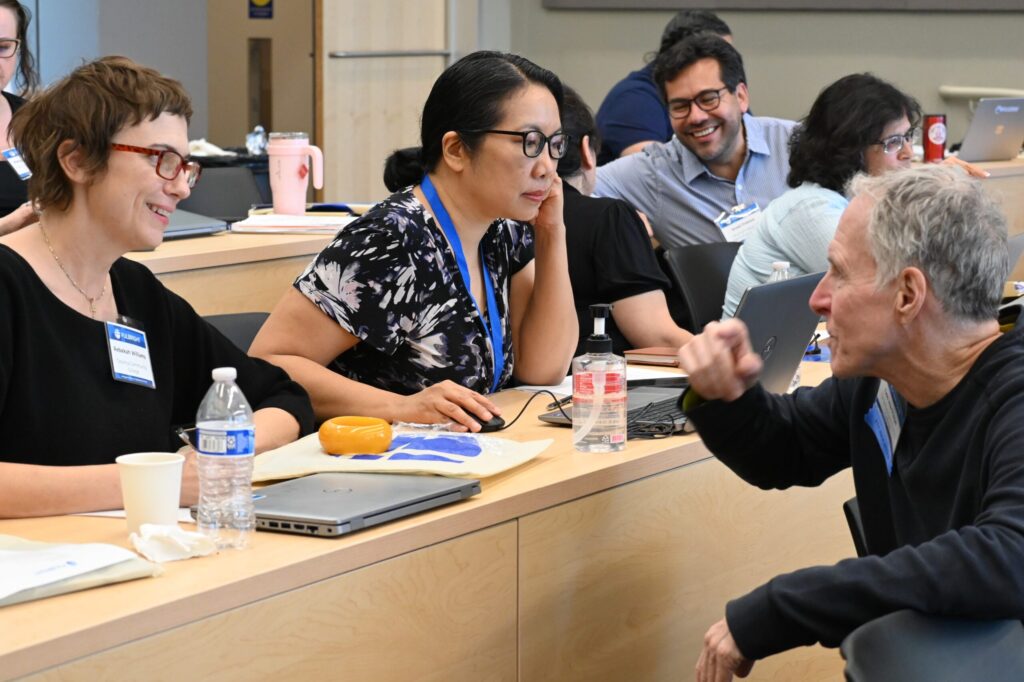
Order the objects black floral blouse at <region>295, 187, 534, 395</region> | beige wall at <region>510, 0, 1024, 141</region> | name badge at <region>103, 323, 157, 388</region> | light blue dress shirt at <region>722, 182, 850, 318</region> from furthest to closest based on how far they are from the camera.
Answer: beige wall at <region>510, 0, 1024, 141</region>, light blue dress shirt at <region>722, 182, 850, 318</region>, black floral blouse at <region>295, 187, 534, 395</region>, name badge at <region>103, 323, 157, 388</region>

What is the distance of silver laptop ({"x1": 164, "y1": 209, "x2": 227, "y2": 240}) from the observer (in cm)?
344

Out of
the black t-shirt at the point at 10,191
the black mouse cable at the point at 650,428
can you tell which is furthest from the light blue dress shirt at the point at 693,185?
the black mouse cable at the point at 650,428

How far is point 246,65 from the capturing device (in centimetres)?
781

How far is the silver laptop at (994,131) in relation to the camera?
17.3 ft

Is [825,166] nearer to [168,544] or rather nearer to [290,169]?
[290,169]

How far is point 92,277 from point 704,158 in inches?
106

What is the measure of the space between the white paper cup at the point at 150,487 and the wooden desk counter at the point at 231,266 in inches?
63.9

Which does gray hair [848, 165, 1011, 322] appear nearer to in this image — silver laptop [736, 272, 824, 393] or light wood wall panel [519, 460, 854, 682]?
silver laptop [736, 272, 824, 393]

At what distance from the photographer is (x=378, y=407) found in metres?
2.24

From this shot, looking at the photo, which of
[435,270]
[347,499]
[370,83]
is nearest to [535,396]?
[435,270]

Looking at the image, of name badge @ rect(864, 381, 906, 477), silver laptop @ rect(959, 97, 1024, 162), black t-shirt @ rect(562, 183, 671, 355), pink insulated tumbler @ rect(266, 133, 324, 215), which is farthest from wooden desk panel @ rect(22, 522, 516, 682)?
silver laptop @ rect(959, 97, 1024, 162)

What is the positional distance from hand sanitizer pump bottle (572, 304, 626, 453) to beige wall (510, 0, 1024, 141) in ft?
17.7

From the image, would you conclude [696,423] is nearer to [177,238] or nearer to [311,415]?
[311,415]

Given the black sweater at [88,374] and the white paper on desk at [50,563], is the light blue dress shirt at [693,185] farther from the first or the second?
the white paper on desk at [50,563]
